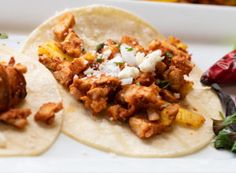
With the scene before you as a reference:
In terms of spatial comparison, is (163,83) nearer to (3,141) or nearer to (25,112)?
(25,112)

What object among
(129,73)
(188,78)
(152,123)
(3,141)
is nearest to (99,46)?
(129,73)

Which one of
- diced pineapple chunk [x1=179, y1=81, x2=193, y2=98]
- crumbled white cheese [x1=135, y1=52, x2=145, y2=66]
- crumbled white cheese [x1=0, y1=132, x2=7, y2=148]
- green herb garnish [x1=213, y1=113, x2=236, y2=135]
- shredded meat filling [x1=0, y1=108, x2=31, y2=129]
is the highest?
crumbled white cheese [x1=135, y1=52, x2=145, y2=66]

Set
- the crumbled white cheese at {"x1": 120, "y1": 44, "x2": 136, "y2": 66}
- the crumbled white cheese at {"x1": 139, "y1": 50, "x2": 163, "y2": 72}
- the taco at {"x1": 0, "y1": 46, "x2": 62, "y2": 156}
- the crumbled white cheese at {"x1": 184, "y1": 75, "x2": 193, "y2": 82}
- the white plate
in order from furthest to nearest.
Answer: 1. the crumbled white cheese at {"x1": 184, "y1": 75, "x2": 193, "y2": 82}
2. the crumbled white cheese at {"x1": 120, "y1": 44, "x2": 136, "y2": 66}
3. the crumbled white cheese at {"x1": 139, "y1": 50, "x2": 163, "y2": 72}
4. the taco at {"x1": 0, "y1": 46, "x2": 62, "y2": 156}
5. the white plate

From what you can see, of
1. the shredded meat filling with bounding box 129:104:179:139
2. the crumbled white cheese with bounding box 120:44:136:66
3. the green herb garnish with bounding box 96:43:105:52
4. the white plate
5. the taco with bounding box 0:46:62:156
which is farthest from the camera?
the green herb garnish with bounding box 96:43:105:52

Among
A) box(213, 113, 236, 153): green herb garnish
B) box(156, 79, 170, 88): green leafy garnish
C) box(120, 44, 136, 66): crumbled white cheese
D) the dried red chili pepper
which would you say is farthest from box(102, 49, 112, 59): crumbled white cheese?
box(213, 113, 236, 153): green herb garnish

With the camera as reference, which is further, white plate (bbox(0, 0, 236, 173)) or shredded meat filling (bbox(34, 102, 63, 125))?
shredded meat filling (bbox(34, 102, 63, 125))

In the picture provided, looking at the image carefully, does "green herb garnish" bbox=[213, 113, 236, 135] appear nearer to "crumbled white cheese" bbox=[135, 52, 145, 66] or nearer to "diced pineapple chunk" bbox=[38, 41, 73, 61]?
"crumbled white cheese" bbox=[135, 52, 145, 66]

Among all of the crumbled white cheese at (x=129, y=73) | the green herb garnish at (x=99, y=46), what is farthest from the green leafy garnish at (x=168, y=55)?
the green herb garnish at (x=99, y=46)
